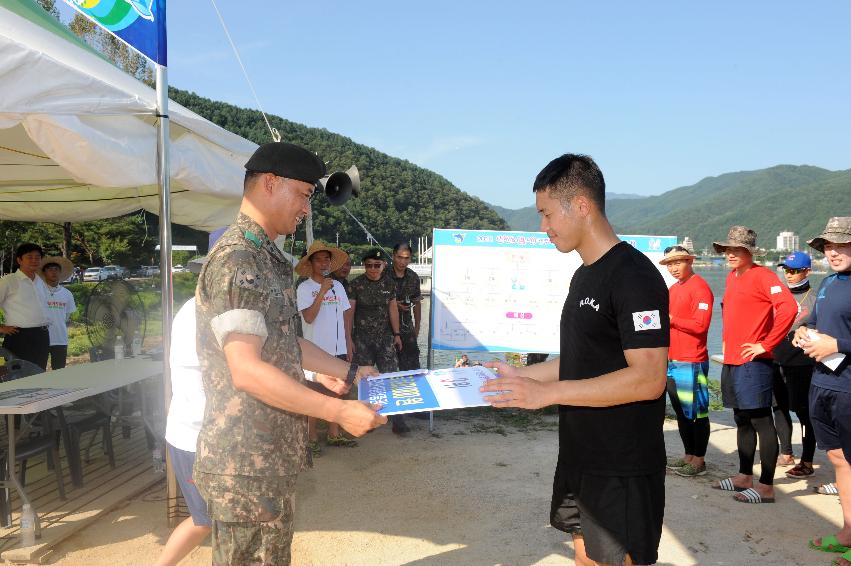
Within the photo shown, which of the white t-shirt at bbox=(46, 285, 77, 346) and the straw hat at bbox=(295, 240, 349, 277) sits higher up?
the straw hat at bbox=(295, 240, 349, 277)

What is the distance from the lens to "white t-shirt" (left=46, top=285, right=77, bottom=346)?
6477mm

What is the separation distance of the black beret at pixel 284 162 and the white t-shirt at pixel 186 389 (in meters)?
0.88

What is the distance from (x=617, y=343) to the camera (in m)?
1.96

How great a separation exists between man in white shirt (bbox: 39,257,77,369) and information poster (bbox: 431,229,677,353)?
4.08 metres

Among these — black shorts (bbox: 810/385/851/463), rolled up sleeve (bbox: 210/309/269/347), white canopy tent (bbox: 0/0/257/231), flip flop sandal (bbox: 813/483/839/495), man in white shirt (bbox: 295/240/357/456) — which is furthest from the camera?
man in white shirt (bbox: 295/240/357/456)

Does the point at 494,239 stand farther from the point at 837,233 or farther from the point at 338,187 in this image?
the point at 837,233

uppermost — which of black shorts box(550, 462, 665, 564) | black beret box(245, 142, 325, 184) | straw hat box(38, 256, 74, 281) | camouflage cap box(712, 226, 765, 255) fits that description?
black beret box(245, 142, 325, 184)

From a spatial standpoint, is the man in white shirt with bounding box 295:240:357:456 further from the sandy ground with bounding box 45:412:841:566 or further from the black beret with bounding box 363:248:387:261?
the black beret with bounding box 363:248:387:261

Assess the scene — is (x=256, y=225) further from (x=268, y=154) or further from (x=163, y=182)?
(x=163, y=182)

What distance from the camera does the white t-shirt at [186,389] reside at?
8.30ft

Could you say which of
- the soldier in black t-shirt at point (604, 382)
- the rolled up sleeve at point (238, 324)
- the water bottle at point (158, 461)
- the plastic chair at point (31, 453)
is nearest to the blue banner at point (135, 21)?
A: the plastic chair at point (31, 453)

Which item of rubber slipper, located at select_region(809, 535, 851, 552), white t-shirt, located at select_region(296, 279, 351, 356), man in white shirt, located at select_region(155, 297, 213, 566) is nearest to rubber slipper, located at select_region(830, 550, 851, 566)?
rubber slipper, located at select_region(809, 535, 851, 552)

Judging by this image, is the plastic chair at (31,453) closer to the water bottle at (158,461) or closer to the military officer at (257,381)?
the water bottle at (158,461)

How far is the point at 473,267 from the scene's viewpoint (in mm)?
6672
